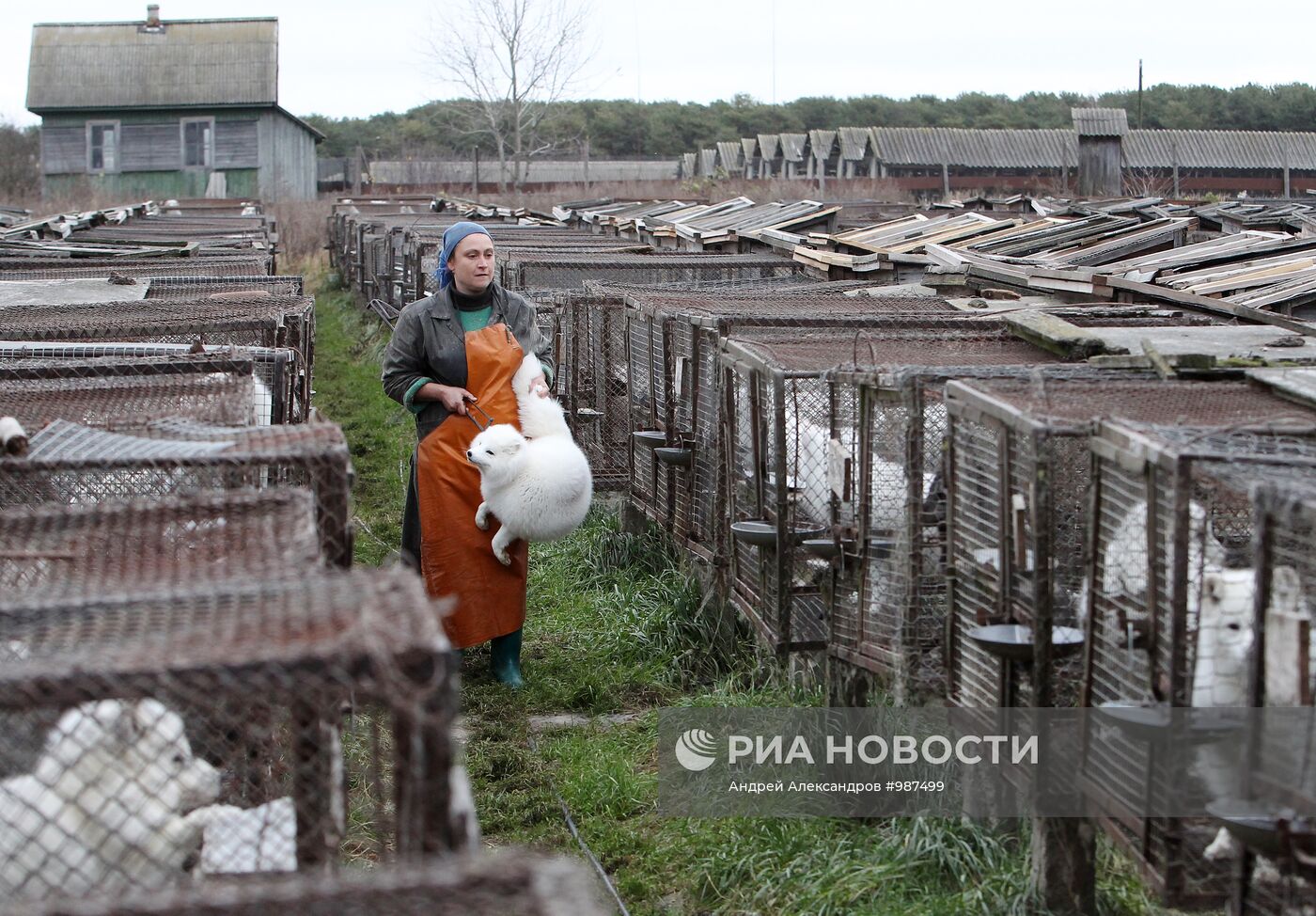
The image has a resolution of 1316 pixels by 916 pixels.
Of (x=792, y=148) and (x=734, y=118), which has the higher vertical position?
(x=734, y=118)

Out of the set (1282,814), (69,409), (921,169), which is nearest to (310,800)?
(1282,814)

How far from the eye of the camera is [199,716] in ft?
9.98

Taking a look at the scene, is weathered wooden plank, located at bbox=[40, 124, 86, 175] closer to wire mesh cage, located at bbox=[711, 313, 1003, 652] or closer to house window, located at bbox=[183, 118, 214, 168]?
house window, located at bbox=[183, 118, 214, 168]

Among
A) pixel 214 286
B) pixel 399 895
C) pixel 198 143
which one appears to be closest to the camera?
pixel 399 895

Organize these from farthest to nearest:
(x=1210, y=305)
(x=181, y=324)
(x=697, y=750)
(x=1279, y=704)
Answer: (x=1210, y=305) < (x=181, y=324) < (x=697, y=750) < (x=1279, y=704)

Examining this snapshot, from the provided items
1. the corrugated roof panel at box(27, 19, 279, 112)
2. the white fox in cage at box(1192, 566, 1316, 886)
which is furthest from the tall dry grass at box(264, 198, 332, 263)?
the white fox in cage at box(1192, 566, 1316, 886)

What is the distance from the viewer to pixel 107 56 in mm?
48594

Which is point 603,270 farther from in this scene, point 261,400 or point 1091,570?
point 1091,570

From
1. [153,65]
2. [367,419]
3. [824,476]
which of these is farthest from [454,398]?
[153,65]

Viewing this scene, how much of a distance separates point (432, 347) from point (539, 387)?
48 centimetres

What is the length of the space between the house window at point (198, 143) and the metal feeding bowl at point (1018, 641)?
45898 millimetres

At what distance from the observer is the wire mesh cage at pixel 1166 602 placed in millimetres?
3086

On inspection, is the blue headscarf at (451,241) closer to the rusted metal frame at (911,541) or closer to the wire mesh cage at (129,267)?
the rusted metal frame at (911,541)

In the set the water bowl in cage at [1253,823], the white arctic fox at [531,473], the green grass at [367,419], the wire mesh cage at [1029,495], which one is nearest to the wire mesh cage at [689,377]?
the white arctic fox at [531,473]
